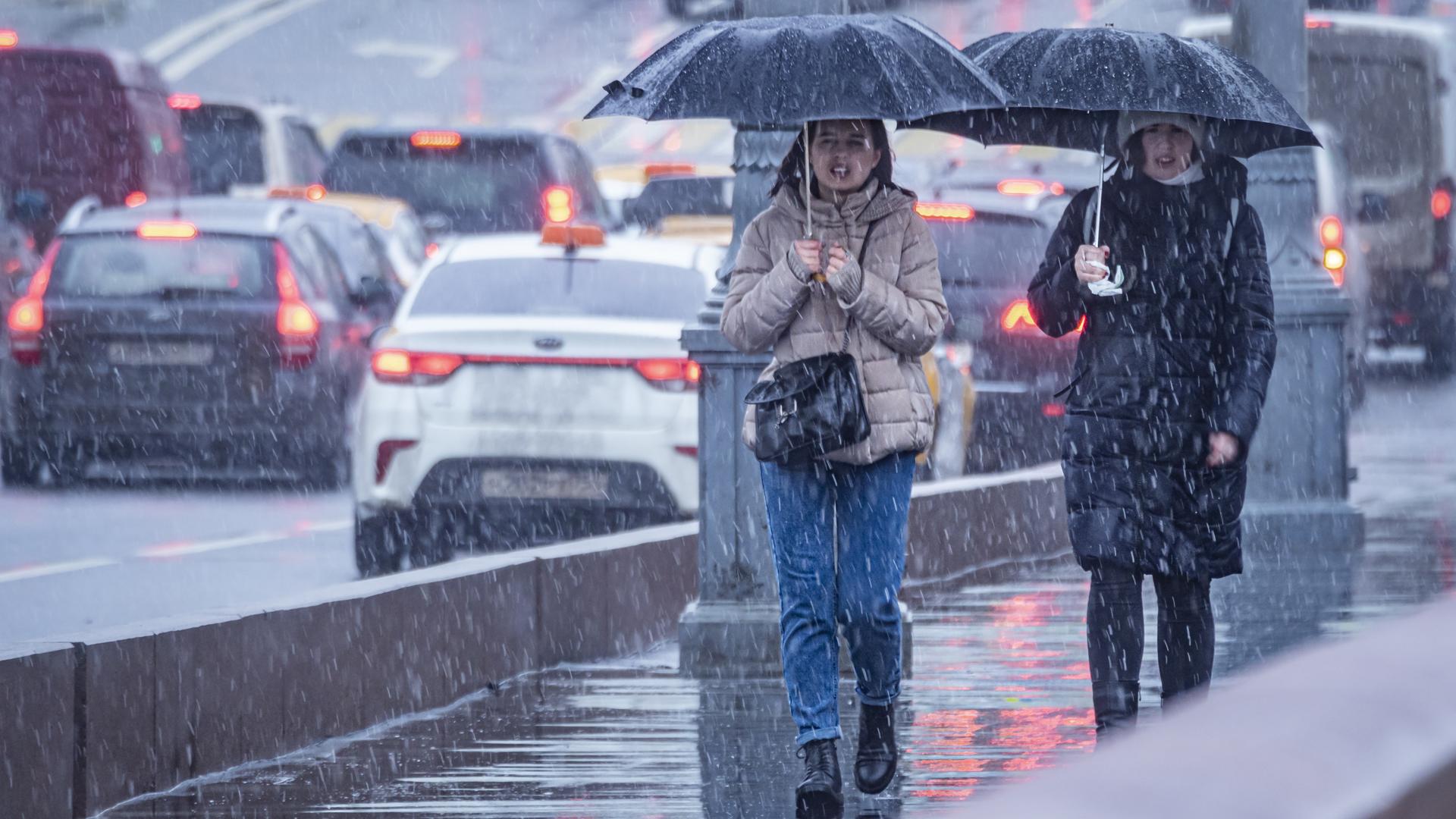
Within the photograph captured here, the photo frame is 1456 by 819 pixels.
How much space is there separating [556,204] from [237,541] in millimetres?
8583

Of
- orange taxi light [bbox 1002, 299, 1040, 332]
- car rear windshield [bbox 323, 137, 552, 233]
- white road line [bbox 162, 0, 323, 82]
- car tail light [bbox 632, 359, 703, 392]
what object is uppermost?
white road line [bbox 162, 0, 323, 82]

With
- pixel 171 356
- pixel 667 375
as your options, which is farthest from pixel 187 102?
pixel 667 375

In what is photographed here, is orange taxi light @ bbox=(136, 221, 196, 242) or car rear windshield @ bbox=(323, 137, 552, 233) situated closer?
orange taxi light @ bbox=(136, 221, 196, 242)

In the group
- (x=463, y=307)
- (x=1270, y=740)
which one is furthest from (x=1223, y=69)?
(x=463, y=307)

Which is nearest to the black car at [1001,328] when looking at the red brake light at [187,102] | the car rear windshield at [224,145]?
the car rear windshield at [224,145]

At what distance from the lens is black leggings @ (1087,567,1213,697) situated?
595cm

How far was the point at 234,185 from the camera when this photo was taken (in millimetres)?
24891

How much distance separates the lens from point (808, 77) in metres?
5.75

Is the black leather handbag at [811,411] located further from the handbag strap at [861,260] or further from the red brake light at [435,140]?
the red brake light at [435,140]

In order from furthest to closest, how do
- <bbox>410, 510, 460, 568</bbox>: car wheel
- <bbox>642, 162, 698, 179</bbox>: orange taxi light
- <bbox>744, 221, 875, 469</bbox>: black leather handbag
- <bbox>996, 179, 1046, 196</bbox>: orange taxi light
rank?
<bbox>642, 162, 698, 179</bbox>: orange taxi light
<bbox>996, 179, 1046, 196</bbox>: orange taxi light
<bbox>410, 510, 460, 568</bbox>: car wheel
<bbox>744, 221, 875, 469</bbox>: black leather handbag

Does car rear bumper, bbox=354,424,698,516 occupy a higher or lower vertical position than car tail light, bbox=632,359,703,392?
lower

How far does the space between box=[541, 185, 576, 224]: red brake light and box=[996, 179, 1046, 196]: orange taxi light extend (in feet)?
14.7

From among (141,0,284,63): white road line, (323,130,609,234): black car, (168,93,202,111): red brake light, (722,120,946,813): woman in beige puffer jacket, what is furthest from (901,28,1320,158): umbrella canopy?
(141,0,284,63): white road line

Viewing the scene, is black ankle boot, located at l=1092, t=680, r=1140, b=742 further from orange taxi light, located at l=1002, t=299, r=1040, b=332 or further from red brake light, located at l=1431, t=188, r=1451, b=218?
red brake light, located at l=1431, t=188, r=1451, b=218
